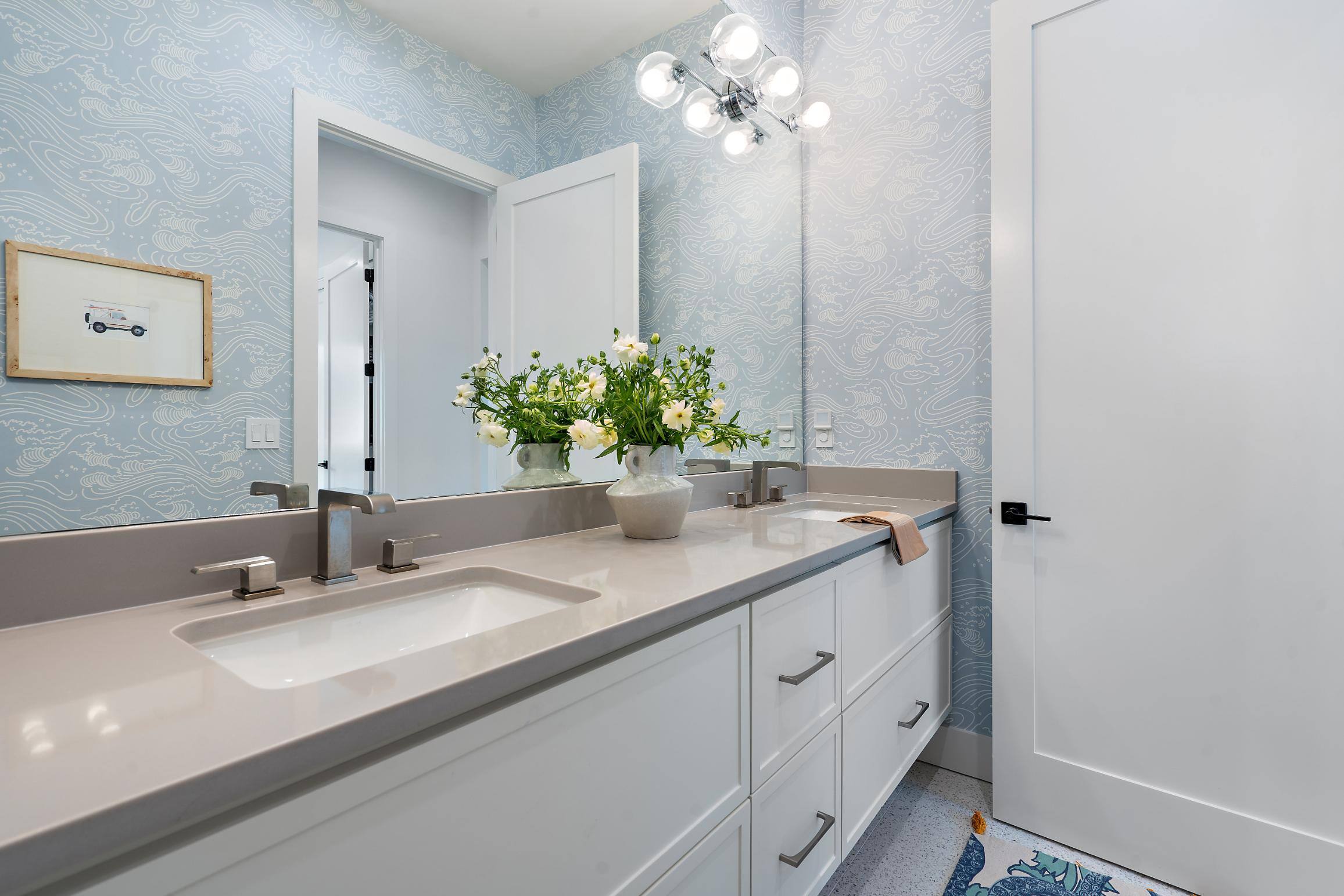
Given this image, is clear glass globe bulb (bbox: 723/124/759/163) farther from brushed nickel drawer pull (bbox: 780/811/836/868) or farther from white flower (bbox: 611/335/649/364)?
brushed nickel drawer pull (bbox: 780/811/836/868)

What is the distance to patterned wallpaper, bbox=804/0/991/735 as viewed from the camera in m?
1.98

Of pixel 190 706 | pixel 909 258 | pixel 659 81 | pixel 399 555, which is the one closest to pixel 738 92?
pixel 659 81

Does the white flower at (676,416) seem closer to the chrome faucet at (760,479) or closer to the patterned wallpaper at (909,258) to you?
the chrome faucet at (760,479)

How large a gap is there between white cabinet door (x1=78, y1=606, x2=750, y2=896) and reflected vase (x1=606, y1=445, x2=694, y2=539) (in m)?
0.41

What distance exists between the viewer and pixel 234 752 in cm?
44

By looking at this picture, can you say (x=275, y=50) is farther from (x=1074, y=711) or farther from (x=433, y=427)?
(x=1074, y=711)

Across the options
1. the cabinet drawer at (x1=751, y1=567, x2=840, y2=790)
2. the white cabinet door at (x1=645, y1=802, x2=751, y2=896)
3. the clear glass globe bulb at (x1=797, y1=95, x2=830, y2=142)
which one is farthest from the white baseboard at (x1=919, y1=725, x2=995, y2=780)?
the clear glass globe bulb at (x1=797, y1=95, x2=830, y2=142)

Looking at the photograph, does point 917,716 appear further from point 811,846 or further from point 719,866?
point 719,866

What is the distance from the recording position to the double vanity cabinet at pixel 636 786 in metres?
0.49

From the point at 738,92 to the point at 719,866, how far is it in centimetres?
204

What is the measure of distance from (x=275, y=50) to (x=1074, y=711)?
215cm

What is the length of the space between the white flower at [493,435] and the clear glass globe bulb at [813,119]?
1623 millimetres

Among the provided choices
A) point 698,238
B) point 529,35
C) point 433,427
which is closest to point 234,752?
point 433,427

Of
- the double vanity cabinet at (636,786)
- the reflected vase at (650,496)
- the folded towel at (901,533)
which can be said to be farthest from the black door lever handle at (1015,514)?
the reflected vase at (650,496)
